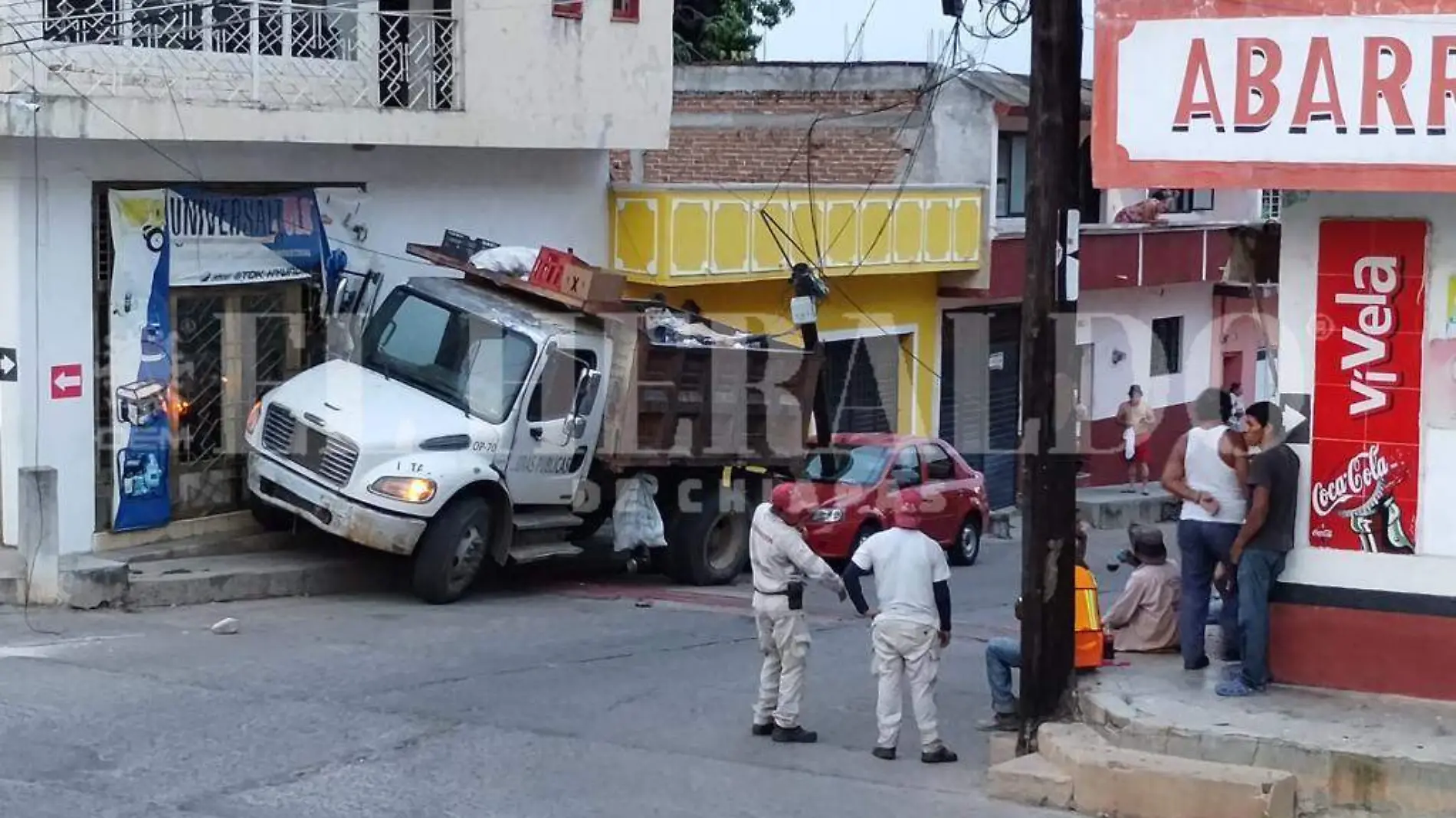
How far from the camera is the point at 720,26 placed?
35.2 meters

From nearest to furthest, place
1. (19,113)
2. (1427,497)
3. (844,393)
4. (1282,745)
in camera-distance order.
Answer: (1282,745)
(1427,497)
(19,113)
(844,393)

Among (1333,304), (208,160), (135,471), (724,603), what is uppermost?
(208,160)

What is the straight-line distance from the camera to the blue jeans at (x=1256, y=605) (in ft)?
34.4

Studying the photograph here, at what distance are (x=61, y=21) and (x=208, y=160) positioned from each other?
1999mm

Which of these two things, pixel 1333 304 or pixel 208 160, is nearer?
pixel 1333 304

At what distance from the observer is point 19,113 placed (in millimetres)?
14977

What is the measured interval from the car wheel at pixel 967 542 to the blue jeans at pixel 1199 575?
1080 cm

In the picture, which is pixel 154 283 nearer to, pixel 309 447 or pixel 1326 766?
pixel 309 447

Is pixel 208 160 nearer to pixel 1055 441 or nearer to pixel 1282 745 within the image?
pixel 1055 441

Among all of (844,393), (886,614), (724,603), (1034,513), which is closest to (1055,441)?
(1034,513)

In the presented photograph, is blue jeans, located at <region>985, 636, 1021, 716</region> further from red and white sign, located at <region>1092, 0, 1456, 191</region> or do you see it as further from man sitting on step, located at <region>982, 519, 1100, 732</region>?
red and white sign, located at <region>1092, 0, 1456, 191</region>

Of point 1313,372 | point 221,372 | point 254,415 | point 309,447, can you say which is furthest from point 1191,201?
point 1313,372

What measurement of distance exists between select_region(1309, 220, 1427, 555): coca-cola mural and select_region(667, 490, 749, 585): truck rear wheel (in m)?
8.29

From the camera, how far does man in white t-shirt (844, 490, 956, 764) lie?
10516 millimetres
